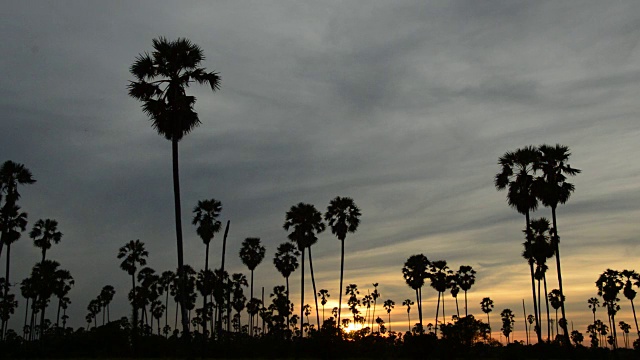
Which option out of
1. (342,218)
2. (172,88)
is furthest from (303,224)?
(172,88)

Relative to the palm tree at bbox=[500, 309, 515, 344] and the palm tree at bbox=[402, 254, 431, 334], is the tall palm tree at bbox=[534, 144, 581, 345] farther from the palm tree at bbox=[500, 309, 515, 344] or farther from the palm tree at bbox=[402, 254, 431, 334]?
the palm tree at bbox=[500, 309, 515, 344]

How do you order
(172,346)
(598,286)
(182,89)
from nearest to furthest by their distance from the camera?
(182,89), (172,346), (598,286)

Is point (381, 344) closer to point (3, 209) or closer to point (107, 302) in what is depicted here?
point (3, 209)

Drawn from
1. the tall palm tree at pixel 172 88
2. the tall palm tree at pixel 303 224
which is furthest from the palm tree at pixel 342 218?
the tall palm tree at pixel 172 88

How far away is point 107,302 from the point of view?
492 ft

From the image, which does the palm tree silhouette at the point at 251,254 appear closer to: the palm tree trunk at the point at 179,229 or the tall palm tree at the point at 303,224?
the tall palm tree at the point at 303,224

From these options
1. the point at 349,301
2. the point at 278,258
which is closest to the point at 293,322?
the point at 349,301

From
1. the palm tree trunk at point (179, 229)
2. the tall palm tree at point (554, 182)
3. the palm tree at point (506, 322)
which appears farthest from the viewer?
the palm tree at point (506, 322)

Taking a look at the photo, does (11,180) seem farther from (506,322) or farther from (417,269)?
(506,322)

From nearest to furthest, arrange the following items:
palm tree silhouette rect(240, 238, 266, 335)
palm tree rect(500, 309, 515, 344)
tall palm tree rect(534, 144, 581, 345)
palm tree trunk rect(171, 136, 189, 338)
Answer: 1. palm tree trunk rect(171, 136, 189, 338)
2. tall palm tree rect(534, 144, 581, 345)
3. palm tree silhouette rect(240, 238, 266, 335)
4. palm tree rect(500, 309, 515, 344)

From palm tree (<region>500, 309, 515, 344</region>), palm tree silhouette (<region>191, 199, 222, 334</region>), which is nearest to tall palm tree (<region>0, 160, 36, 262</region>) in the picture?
palm tree silhouette (<region>191, 199, 222, 334</region>)

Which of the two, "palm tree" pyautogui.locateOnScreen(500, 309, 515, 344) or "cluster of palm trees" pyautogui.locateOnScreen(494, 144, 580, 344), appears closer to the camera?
"cluster of palm trees" pyautogui.locateOnScreen(494, 144, 580, 344)

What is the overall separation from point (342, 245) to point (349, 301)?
62400 mm

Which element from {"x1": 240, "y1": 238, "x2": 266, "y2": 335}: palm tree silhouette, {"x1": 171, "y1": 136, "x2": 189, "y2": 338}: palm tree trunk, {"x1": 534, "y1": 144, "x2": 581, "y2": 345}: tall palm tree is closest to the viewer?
{"x1": 171, "y1": 136, "x2": 189, "y2": 338}: palm tree trunk
